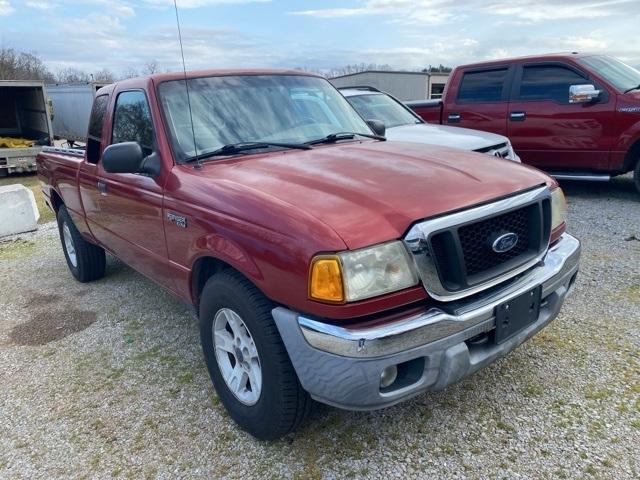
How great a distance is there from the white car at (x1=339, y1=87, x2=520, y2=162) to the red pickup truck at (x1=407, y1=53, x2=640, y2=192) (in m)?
1.04

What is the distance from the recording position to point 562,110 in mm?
7164

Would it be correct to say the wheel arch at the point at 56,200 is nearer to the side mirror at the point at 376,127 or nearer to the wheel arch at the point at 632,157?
the side mirror at the point at 376,127

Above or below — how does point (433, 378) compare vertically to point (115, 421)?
above

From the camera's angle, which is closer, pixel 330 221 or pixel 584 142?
pixel 330 221

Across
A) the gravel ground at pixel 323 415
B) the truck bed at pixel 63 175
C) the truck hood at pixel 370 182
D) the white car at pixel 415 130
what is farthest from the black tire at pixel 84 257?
the white car at pixel 415 130

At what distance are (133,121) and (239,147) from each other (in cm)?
99

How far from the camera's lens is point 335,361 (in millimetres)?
2129

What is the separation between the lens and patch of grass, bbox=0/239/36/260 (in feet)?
21.8

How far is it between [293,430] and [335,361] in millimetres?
679

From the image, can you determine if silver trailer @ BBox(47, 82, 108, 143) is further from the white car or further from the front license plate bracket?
→ the front license plate bracket

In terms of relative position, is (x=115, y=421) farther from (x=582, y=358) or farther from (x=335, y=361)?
(x=582, y=358)

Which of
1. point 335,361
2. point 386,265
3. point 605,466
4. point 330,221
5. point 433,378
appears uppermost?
point 330,221

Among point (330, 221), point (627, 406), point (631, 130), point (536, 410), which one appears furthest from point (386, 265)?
point (631, 130)

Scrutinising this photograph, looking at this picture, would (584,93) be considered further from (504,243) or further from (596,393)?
(504,243)
